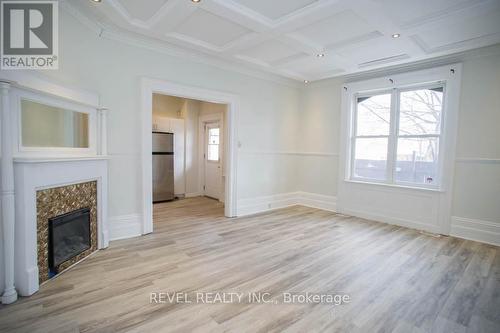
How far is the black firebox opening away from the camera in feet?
8.06

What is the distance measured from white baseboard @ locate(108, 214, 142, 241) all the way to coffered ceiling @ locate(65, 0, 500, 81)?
260cm

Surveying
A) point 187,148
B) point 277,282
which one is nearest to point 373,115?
point 277,282

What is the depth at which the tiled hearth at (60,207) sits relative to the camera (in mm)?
2328

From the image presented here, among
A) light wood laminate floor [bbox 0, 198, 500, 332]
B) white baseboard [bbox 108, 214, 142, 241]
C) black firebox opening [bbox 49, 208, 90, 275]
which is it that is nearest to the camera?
light wood laminate floor [bbox 0, 198, 500, 332]

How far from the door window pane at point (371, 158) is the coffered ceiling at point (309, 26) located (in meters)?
1.55

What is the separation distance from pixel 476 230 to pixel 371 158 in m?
1.97

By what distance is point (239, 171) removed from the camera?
4941 millimetres

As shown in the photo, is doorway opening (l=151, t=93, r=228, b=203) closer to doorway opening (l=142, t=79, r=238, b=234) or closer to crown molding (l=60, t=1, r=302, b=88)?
doorway opening (l=142, t=79, r=238, b=234)

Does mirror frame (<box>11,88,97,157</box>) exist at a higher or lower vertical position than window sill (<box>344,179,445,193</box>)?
higher

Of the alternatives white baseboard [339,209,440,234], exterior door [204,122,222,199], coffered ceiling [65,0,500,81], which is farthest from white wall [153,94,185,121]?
white baseboard [339,209,440,234]

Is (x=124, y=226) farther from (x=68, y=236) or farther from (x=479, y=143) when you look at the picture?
(x=479, y=143)

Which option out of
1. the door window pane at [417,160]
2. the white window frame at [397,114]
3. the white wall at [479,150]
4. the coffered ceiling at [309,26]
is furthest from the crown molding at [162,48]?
the white wall at [479,150]

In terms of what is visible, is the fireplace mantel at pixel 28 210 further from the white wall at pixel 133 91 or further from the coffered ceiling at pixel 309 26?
the coffered ceiling at pixel 309 26

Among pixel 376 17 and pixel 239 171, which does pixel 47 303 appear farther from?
pixel 376 17
